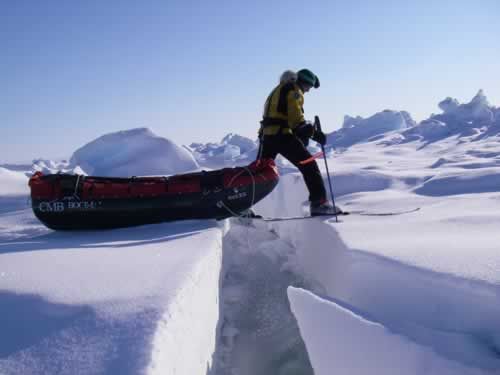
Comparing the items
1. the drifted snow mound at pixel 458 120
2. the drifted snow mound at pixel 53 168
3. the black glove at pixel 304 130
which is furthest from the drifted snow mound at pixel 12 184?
the drifted snow mound at pixel 458 120

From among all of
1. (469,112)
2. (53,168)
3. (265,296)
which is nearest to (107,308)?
(265,296)

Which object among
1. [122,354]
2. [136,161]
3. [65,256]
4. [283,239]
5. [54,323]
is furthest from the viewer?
[136,161]

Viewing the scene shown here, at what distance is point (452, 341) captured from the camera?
52.4 inches

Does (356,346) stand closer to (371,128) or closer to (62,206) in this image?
(62,206)

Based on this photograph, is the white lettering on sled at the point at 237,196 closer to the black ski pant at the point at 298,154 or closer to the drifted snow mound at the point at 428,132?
the black ski pant at the point at 298,154

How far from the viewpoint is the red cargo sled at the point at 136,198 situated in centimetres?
300

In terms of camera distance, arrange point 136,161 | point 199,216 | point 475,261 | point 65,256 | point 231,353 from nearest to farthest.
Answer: point 475,261
point 65,256
point 231,353
point 199,216
point 136,161

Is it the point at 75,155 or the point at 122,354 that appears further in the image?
the point at 75,155

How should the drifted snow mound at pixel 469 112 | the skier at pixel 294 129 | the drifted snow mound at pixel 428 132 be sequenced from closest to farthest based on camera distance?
the skier at pixel 294 129
the drifted snow mound at pixel 428 132
the drifted snow mound at pixel 469 112

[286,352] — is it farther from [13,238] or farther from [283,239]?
[13,238]

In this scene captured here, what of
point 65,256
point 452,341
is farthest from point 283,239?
point 452,341

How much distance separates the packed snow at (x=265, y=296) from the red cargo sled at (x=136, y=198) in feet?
0.41

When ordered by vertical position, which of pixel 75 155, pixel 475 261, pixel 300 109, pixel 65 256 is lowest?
pixel 475 261

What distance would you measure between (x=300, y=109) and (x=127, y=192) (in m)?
1.65
